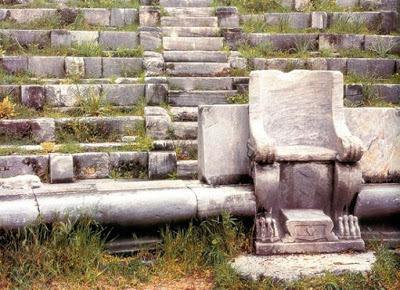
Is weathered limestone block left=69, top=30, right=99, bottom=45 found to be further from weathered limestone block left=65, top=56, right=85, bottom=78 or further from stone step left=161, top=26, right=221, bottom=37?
stone step left=161, top=26, right=221, bottom=37

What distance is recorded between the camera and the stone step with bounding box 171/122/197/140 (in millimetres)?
8609

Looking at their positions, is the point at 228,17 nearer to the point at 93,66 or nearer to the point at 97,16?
the point at 97,16

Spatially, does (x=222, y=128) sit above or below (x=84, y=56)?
below

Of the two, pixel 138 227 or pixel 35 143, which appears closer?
pixel 138 227

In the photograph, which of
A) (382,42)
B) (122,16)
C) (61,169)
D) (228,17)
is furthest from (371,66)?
(61,169)

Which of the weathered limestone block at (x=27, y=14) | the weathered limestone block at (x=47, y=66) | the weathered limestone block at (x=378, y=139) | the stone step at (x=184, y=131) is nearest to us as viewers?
the weathered limestone block at (x=378, y=139)

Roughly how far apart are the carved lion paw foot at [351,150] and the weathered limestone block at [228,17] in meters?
6.40

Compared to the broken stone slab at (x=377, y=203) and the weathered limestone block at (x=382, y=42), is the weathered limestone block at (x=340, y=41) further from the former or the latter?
the broken stone slab at (x=377, y=203)

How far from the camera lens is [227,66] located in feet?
33.9

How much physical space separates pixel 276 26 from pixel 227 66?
7.17 ft

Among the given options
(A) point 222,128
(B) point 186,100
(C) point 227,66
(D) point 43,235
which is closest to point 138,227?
(D) point 43,235

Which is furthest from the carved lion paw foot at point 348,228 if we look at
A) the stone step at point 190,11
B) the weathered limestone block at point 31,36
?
the stone step at point 190,11

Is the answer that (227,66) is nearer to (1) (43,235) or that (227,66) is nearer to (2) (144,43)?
(2) (144,43)

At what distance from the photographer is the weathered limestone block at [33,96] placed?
912 centimetres
